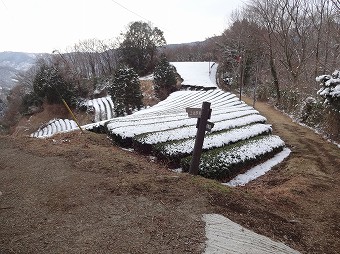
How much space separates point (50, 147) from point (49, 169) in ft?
5.98

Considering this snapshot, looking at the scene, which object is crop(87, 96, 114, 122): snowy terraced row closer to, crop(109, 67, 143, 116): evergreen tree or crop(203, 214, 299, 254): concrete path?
crop(109, 67, 143, 116): evergreen tree

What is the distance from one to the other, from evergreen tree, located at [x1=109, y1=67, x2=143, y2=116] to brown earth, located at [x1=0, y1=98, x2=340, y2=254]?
A: 18.5 m

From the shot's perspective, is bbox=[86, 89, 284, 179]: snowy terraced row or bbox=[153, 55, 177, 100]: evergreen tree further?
bbox=[153, 55, 177, 100]: evergreen tree

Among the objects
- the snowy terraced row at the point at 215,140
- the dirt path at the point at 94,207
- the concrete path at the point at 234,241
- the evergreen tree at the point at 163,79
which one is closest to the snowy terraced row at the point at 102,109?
the evergreen tree at the point at 163,79

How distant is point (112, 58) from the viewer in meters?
58.8

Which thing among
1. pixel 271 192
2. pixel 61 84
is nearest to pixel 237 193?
pixel 271 192

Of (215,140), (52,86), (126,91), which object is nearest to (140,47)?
(52,86)

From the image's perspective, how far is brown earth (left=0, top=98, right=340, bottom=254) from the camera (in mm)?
3758

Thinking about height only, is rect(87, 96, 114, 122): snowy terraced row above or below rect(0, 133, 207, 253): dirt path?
below

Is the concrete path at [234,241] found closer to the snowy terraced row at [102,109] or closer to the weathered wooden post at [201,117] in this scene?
the weathered wooden post at [201,117]

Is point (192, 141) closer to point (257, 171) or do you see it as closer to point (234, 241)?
point (257, 171)

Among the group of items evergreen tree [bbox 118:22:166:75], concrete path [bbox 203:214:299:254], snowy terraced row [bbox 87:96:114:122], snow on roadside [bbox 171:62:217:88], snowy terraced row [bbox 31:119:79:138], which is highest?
evergreen tree [bbox 118:22:166:75]

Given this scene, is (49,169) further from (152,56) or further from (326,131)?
(152,56)

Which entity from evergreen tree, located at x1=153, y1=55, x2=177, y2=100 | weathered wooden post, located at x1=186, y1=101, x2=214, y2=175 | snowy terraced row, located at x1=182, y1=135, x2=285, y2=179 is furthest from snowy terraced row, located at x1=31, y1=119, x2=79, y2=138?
weathered wooden post, located at x1=186, y1=101, x2=214, y2=175
